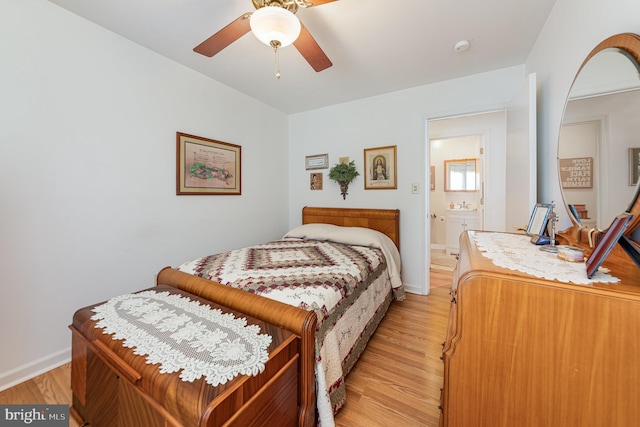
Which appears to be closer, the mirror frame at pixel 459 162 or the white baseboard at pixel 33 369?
the white baseboard at pixel 33 369

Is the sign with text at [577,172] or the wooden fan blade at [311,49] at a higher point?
the wooden fan blade at [311,49]

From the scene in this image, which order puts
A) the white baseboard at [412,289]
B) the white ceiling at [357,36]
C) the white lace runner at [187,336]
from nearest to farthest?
1. the white lace runner at [187,336]
2. the white ceiling at [357,36]
3. the white baseboard at [412,289]

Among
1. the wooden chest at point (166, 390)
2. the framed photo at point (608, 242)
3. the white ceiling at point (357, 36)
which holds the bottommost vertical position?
the wooden chest at point (166, 390)

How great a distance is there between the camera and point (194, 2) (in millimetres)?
1585

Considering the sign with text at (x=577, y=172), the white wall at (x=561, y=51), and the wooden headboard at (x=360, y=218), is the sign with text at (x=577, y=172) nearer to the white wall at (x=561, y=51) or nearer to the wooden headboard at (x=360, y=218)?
the white wall at (x=561, y=51)

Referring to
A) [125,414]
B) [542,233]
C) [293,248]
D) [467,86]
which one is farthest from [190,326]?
[467,86]

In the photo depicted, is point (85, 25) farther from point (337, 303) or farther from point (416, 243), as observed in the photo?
point (416, 243)

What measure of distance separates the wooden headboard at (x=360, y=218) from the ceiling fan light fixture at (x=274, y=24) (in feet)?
7.10

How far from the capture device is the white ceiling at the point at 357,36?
1.63m

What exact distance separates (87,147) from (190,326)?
1719mm

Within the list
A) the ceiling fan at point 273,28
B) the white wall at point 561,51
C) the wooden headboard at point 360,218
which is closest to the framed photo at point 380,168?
the wooden headboard at point 360,218

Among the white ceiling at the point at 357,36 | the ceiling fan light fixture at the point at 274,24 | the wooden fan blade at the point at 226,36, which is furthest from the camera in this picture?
the white ceiling at the point at 357,36

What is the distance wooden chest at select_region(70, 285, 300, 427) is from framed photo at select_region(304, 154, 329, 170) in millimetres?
2595

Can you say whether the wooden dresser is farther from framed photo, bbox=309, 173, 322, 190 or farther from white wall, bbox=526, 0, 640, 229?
framed photo, bbox=309, 173, 322, 190
